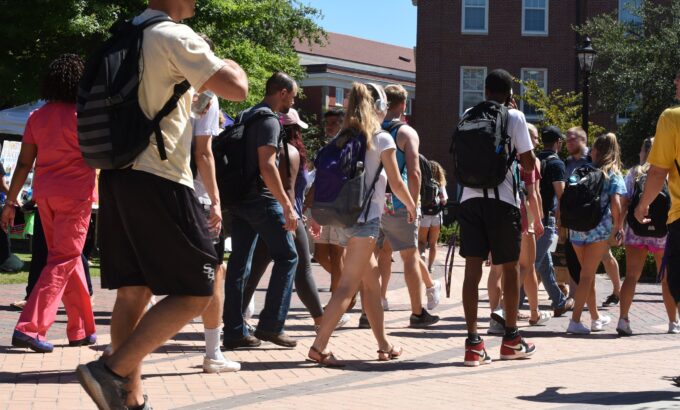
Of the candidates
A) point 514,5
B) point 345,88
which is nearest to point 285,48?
point 345,88

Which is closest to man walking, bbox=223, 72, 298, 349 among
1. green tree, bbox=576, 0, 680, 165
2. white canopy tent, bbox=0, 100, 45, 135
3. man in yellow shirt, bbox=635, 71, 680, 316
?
man in yellow shirt, bbox=635, 71, 680, 316

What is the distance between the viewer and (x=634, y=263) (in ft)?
33.6

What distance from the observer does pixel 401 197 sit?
7.77m

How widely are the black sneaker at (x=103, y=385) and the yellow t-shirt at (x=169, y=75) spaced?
806mm

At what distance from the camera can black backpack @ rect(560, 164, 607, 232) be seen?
10.1 metres

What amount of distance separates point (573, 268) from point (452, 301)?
1.85 m

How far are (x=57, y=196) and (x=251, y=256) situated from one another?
139cm

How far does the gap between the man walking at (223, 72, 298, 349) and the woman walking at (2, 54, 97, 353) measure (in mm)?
1018

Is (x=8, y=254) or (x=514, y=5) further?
(x=514, y=5)

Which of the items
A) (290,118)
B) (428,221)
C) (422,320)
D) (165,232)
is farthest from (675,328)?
(428,221)

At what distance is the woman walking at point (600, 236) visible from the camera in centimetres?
1000

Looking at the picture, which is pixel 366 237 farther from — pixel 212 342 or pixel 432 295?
pixel 432 295

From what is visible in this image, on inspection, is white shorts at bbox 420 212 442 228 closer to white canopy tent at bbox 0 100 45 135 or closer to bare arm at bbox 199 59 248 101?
white canopy tent at bbox 0 100 45 135

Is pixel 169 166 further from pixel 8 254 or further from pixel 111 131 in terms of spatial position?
pixel 8 254
